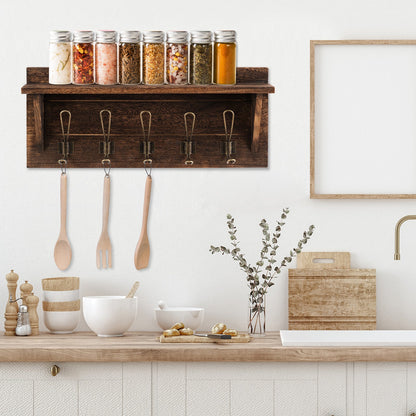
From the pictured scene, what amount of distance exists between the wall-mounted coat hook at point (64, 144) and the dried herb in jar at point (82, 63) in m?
0.23

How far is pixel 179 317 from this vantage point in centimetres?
301

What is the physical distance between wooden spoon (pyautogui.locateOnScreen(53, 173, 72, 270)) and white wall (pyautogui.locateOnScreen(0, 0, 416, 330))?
29 millimetres

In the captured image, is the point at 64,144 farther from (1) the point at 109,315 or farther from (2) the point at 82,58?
(1) the point at 109,315

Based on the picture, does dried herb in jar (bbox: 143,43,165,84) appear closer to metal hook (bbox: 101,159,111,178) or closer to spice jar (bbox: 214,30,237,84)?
spice jar (bbox: 214,30,237,84)

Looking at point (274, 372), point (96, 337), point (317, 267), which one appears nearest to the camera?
point (274, 372)

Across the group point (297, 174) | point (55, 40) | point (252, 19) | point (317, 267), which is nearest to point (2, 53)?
point (55, 40)

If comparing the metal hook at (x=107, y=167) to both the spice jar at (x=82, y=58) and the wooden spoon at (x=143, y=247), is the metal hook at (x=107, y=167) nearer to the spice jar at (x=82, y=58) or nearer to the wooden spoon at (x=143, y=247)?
the wooden spoon at (x=143, y=247)

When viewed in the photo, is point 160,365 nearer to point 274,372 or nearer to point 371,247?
point 274,372

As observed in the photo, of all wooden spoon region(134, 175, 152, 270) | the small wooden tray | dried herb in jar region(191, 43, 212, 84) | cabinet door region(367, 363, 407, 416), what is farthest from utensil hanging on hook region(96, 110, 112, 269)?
cabinet door region(367, 363, 407, 416)

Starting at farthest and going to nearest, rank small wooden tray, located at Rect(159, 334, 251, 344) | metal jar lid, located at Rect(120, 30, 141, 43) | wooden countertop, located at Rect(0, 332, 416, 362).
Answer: metal jar lid, located at Rect(120, 30, 141, 43), small wooden tray, located at Rect(159, 334, 251, 344), wooden countertop, located at Rect(0, 332, 416, 362)

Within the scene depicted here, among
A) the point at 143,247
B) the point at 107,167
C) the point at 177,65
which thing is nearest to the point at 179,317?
the point at 143,247

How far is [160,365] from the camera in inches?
104

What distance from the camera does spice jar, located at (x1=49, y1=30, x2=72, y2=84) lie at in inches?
118

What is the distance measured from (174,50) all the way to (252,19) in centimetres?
41
